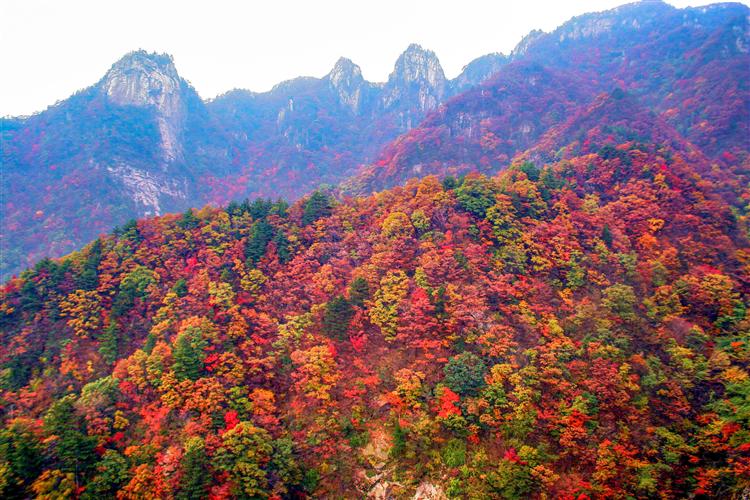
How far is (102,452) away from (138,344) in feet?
30.9

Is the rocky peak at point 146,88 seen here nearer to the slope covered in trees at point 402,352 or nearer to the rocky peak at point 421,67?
the rocky peak at point 421,67

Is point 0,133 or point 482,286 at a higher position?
point 0,133

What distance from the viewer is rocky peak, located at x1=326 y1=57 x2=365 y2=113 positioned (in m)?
152

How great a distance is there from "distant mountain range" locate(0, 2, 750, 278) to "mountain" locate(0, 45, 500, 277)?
1.37 ft

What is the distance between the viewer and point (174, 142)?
363 feet

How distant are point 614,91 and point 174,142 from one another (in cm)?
11120

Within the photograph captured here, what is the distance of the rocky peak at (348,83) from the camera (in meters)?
152

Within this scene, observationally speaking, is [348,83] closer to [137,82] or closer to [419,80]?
[419,80]

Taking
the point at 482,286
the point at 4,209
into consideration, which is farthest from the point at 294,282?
the point at 4,209

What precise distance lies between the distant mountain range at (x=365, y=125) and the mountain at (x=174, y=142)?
0.42m

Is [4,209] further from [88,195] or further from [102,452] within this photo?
[102,452]

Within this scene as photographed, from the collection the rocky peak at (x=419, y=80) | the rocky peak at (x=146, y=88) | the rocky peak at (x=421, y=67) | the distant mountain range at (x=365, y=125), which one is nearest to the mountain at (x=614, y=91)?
the distant mountain range at (x=365, y=125)

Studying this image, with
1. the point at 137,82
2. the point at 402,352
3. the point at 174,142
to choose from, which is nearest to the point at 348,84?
the point at 174,142

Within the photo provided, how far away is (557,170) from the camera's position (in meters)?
46.8
